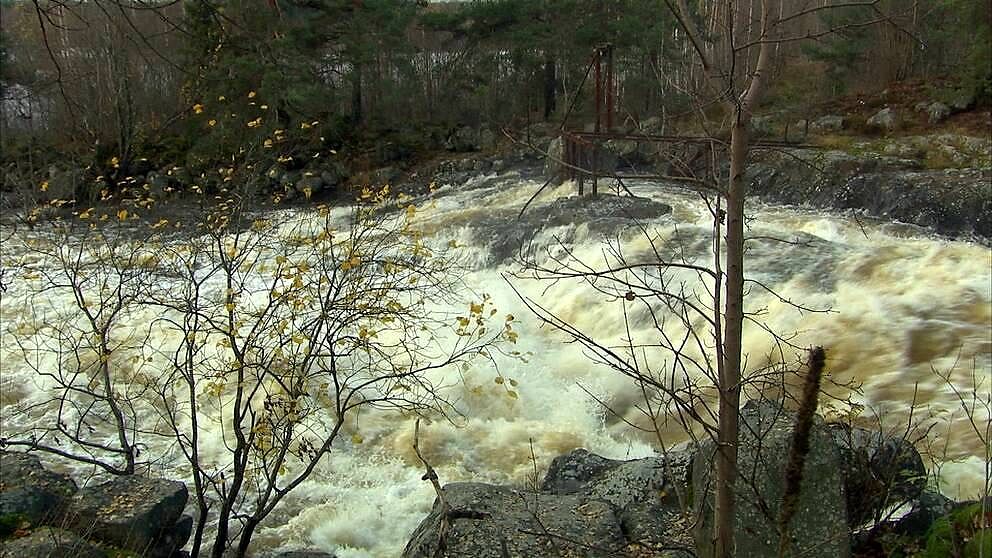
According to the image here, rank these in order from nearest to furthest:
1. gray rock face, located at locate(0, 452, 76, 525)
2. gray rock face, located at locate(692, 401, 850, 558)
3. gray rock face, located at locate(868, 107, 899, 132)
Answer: gray rock face, located at locate(692, 401, 850, 558) < gray rock face, located at locate(0, 452, 76, 525) < gray rock face, located at locate(868, 107, 899, 132)

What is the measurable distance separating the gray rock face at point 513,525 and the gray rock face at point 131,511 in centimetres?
199

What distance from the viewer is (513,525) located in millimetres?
4359

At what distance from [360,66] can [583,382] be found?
53.2ft

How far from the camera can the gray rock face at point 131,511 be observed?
5145 millimetres

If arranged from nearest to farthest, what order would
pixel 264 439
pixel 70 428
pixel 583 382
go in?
pixel 264 439 → pixel 70 428 → pixel 583 382

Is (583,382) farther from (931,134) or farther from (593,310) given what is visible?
(931,134)

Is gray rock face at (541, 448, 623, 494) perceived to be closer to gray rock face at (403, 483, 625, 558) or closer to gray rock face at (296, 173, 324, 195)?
gray rock face at (403, 483, 625, 558)

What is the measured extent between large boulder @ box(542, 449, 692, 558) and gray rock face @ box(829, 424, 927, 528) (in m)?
0.92

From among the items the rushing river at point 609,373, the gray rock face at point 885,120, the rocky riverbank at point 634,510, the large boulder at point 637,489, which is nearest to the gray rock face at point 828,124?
the gray rock face at point 885,120

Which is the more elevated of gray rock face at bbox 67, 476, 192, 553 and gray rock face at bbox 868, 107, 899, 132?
gray rock face at bbox 868, 107, 899, 132

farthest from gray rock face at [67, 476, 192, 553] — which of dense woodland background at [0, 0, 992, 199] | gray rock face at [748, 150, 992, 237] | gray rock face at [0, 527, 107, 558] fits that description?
dense woodland background at [0, 0, 992, 199]

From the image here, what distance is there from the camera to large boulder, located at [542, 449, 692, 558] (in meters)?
4.41

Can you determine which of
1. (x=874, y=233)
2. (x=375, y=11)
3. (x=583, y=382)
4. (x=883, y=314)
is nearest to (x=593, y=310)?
(x=583, y=382)

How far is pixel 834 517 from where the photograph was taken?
12.0ft
